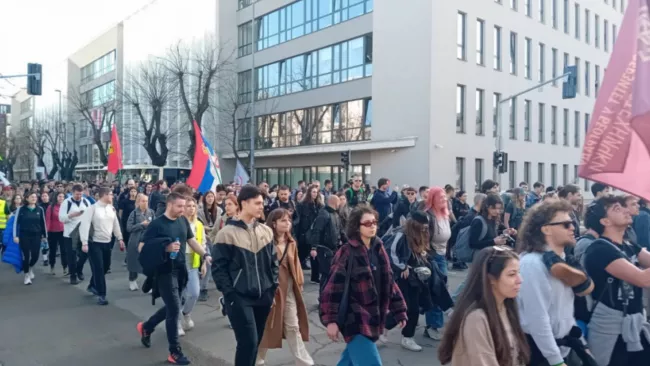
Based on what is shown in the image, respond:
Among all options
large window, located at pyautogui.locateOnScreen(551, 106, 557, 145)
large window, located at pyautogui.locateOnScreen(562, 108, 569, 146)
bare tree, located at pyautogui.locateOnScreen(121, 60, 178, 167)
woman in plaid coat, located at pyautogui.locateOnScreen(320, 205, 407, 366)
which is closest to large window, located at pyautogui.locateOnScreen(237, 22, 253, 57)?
bare tree, located at pyautogui.locateOnScreen(121, 60, 178, 167)

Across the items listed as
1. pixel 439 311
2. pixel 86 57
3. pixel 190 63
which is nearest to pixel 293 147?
pixel 190 63

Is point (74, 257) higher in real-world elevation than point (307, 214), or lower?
lower

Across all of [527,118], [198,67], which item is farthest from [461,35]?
[198,67]

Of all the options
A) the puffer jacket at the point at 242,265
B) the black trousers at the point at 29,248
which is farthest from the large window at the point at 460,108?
the puffer jacket at the point at 242,265

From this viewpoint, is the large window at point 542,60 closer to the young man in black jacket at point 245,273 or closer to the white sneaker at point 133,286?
the white sneaker at point 133,286

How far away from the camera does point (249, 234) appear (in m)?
5.03

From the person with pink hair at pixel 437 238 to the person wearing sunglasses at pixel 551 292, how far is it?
10.7 ft

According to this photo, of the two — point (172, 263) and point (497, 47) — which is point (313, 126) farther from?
point (172, 263)

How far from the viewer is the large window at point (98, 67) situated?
198 feet

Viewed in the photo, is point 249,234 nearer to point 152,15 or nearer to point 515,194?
point 515,194

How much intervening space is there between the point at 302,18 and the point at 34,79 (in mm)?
20999

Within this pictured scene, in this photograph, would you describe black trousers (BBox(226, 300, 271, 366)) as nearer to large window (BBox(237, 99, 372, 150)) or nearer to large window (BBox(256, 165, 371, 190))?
large window (BBox(256, 165, 371, 190))

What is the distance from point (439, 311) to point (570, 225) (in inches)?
143

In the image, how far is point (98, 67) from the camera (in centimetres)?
6438
